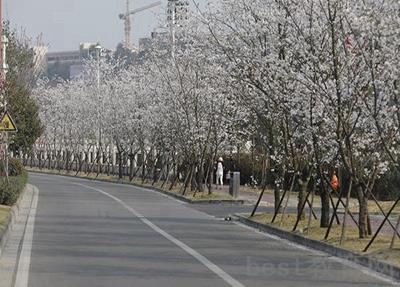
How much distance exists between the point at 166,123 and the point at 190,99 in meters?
6.22

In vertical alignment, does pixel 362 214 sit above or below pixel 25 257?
above

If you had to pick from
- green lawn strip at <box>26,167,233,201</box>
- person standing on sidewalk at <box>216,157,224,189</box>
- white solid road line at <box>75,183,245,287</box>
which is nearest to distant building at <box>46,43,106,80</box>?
green lawn strip at <box>26,167,233,201</box>

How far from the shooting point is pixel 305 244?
69.6 feet

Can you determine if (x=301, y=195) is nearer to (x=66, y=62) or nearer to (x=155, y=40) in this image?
(x=155, y=40)

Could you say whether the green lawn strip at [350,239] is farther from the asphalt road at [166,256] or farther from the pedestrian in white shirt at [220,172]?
the pedestrian in white shirt at [220,172]

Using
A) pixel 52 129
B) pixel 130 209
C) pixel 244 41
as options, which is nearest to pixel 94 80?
pixel 52 129

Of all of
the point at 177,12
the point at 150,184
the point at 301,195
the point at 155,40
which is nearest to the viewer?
the point at 301,195

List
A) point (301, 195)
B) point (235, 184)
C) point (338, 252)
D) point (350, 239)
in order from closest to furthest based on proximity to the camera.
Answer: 1. point (338, 252)
2. point (350, 239)
3. point (301, 195)
4. point (235, 184)

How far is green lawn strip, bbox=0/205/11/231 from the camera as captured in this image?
22531 millimetres

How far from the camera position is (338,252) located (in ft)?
61.9

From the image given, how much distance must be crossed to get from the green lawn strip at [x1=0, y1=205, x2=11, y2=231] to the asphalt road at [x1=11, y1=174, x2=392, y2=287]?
85cm

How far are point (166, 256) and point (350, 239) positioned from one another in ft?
14.7

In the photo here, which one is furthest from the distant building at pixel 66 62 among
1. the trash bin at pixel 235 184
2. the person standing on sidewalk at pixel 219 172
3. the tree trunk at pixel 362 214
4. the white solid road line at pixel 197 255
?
the tree trunk at pixel 362 214

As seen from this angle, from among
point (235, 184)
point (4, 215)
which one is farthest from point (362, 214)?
point (235, 184)
